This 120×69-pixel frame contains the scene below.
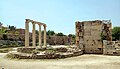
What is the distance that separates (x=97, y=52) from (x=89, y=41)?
1.54 metres

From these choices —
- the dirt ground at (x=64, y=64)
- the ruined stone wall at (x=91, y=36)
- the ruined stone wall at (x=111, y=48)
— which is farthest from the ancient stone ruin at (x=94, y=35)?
the dirt ground at (x=64, y=64)

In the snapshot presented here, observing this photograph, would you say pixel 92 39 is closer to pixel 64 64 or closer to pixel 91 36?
pixel 91 36

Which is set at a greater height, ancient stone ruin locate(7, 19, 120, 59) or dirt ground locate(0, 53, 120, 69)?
ancient stone ruin locate(7, 19, 120, 59)

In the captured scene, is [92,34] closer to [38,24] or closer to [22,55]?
[22,55]

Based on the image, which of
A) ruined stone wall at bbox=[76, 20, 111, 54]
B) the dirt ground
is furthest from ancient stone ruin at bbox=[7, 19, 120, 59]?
the dirt ground

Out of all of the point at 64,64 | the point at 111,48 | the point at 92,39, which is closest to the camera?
the point at 64,64

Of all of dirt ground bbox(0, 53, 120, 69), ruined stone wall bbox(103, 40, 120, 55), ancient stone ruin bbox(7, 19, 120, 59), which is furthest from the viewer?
ancient stone ruin bbox(7, 19, 120, 59)

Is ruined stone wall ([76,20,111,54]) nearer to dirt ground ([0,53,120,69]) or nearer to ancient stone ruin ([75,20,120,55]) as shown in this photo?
ancient stone ruin ([75,20,120,55])

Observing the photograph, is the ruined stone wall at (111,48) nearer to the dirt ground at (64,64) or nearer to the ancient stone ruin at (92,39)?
the ancient stone ruin at (92,39)

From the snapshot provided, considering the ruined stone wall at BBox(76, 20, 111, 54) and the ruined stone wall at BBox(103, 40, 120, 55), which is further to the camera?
the ruined stone wall at BBox(76, 20, 111, 54)

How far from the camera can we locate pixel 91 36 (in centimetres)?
1848

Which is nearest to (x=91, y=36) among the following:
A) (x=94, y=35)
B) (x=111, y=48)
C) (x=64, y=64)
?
(x=94, y=35)

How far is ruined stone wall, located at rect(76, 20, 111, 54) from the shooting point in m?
18.1

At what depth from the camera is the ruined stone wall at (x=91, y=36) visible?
18.1 meters
